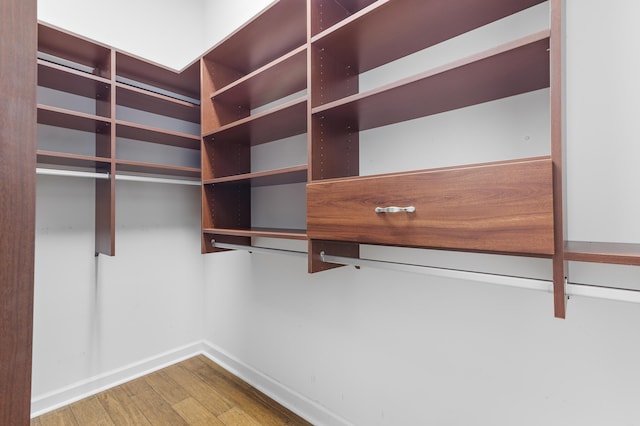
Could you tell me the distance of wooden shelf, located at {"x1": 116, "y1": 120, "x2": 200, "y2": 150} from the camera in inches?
72.0

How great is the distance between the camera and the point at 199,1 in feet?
8.12

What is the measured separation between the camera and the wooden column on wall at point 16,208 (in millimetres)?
449

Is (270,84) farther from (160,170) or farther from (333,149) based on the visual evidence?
(160,170)

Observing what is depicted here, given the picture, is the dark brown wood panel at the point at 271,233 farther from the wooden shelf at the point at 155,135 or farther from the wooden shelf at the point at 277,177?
the wooden shelf at the point at 155,135

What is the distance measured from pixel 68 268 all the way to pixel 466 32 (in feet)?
7.94

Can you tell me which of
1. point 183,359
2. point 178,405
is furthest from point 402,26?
point 183,359

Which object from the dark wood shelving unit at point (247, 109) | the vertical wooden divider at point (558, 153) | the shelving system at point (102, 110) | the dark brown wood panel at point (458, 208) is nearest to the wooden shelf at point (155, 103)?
the shelving system at point (102, 110)

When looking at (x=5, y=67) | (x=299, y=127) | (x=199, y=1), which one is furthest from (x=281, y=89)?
(x=199, y=1)

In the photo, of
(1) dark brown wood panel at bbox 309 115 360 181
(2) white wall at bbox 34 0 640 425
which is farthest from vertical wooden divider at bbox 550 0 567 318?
(1) dark brown wood panel at bbox 309 115 360 181

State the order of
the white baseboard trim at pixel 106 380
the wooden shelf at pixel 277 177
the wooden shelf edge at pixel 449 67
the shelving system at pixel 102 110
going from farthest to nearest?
the white baseboard trim at pixel 106 380 → the shelving system at pixel 102 110 → the wooden shelf at pixel 277 177 → the wooden shelf edge at pixel 449 67

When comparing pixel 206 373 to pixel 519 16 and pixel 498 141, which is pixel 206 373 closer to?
pixel 498 141

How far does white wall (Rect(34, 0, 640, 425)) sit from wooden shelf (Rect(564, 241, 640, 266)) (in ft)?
0.36

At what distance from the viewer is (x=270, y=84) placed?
161 cm

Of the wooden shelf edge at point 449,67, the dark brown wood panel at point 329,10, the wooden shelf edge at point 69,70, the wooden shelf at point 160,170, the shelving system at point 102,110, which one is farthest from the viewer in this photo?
the wooden shelf at point 160,170
